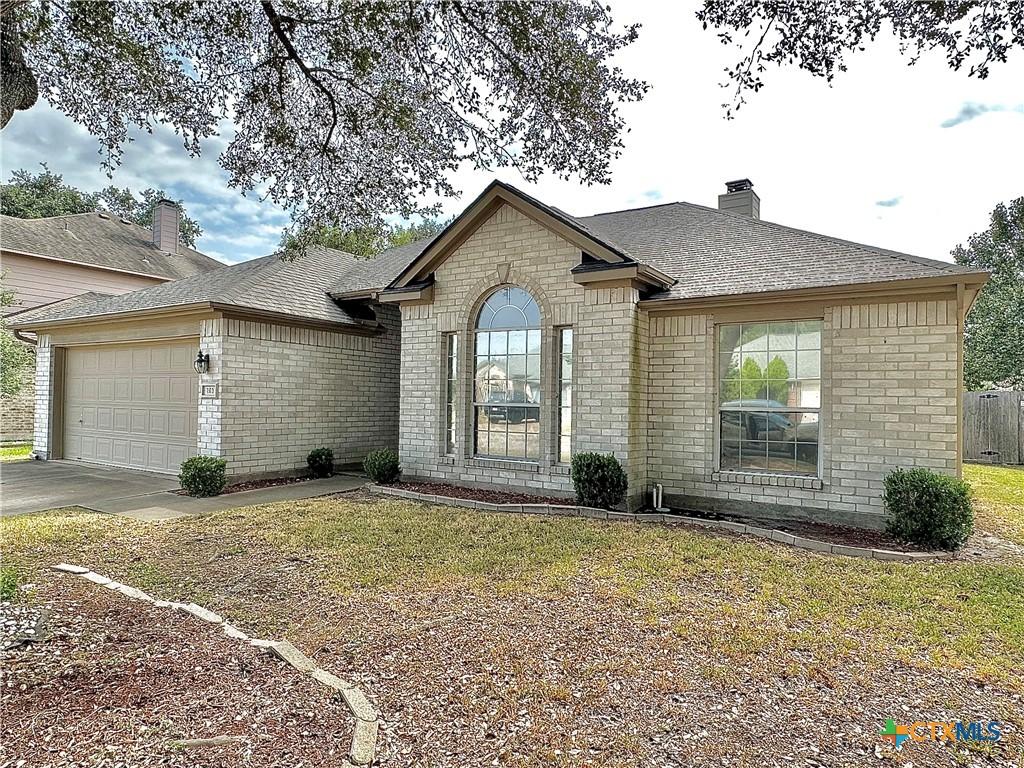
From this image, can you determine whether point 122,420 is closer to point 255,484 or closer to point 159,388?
point 159,388

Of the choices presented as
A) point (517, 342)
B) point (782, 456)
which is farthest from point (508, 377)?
point (782, 456)

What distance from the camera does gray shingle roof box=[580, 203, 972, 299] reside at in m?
7.42

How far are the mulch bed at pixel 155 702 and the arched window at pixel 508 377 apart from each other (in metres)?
5.78

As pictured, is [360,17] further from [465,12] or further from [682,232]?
[682,232]

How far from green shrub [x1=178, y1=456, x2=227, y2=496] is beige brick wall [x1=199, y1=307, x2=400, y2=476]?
1.72 feet

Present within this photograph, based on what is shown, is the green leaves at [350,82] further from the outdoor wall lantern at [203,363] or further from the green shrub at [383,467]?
the green shrub at [383,467]

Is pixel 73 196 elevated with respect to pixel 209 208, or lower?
elevated

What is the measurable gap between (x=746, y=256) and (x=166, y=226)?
75.6 ft

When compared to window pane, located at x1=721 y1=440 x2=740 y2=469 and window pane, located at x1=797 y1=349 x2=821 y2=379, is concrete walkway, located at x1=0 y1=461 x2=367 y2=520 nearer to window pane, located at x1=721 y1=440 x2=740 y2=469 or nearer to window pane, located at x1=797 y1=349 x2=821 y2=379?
window pane, located at x1=721 y1=440 x2=740 y2=469

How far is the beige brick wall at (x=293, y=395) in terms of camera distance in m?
9.81

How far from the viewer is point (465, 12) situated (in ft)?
19.0

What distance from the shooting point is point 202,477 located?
9.04 metres

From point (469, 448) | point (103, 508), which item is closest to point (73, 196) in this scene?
point (103, 508)

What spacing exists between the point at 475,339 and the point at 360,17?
4976 millimetres
